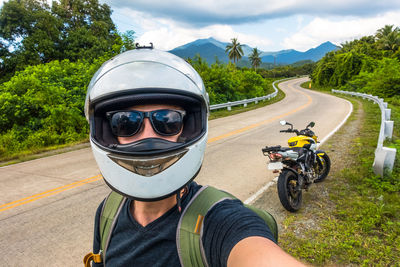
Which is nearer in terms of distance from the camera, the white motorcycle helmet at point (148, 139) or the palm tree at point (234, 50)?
the white motorcycle helmet at point (148, 139)

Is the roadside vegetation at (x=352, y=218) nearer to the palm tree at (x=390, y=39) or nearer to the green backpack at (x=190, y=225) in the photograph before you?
the green backpack at (x=190, y=225)

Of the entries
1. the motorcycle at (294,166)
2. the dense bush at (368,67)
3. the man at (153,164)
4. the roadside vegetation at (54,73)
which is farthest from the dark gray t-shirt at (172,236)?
the dense bush at (368,67)

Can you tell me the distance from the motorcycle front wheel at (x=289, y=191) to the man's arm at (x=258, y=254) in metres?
2.86

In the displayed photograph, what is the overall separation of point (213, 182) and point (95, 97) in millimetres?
4115

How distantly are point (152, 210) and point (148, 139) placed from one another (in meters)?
0.38

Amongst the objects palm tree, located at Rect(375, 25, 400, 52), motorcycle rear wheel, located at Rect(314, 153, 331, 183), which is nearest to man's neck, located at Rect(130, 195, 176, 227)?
motorcycle rear wheel, located at Rect(314, 153, 331, 183)

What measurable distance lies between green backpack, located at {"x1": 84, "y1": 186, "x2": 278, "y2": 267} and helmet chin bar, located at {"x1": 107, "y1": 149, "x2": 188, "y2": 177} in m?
0.23

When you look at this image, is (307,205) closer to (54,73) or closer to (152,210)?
(152,210)

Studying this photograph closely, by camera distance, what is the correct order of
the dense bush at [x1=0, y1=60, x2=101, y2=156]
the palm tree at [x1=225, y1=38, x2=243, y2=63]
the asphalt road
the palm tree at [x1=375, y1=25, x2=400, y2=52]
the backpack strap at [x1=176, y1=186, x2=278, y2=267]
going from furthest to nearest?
the palm tree at [x1=225, y1=38, x2=243, y2=63] < the palm tree at [x1=375, y1=25, x2=400, y2=52] < the dense bush at [x1=0, y1=60, x2=101, y2=156] < the asphalt road < the backpack strap at [x1=176, y1=186, x2=278, y2=267]

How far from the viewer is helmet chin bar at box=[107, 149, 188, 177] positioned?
116cm

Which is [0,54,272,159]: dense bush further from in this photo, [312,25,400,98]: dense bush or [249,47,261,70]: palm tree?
[249,47,261,70]: palm tree

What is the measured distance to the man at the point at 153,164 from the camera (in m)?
1.07

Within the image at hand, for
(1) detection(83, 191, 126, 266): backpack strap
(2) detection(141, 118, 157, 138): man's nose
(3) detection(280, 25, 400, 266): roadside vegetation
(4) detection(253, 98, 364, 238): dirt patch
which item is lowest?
(4) detection(253, 98, 364, 238): dirt patch

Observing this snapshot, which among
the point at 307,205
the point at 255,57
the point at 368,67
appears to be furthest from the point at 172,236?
the point at 255,57
